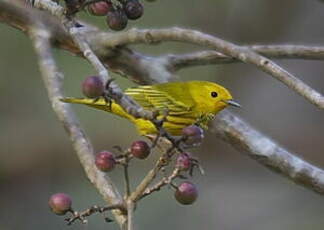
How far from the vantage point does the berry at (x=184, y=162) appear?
76.6 inches

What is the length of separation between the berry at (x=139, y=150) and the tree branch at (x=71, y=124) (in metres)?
0.11

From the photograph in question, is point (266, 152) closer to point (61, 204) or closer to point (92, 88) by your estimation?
point (61, 204)

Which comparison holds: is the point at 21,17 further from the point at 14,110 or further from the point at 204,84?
the point at 14,110

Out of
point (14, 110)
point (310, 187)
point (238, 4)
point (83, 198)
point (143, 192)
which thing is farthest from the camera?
point (14, 110)

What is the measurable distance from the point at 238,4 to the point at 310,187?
145 inches

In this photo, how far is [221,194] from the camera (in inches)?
255

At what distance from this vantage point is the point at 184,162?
1946mm

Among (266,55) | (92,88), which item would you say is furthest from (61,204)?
(266,55)

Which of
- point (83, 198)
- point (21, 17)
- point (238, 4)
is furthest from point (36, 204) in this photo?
point (21, 17)

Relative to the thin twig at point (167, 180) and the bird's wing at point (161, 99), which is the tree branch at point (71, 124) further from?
the bird's wing at point (161, 99)

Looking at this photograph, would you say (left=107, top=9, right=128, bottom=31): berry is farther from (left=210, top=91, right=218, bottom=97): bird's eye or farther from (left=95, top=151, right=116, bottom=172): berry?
(left=210, top=91, right=218, bottom=97): bird's eye

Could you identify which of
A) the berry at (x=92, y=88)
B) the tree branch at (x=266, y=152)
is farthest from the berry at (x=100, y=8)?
the tree branch at (x=266, y=152)

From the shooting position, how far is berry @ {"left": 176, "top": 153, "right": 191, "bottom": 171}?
1.95 metres

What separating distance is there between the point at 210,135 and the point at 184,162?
438 cm
